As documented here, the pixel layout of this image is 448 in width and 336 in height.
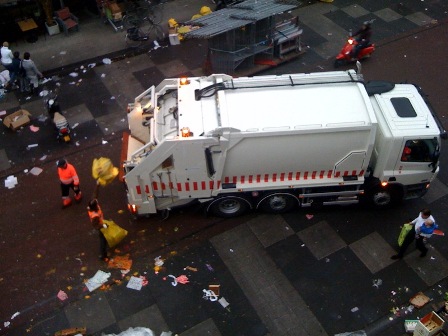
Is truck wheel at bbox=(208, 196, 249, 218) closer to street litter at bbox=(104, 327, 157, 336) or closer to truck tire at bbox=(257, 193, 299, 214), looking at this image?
truck tire at bbox=(257, 193, 299, 214)

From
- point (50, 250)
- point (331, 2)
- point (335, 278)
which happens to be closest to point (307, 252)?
point (335, 278)

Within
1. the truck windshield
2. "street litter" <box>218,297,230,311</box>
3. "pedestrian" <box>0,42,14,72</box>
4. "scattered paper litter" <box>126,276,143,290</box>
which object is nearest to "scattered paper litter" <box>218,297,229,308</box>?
"street litter" <box>218,297,230,311</box>

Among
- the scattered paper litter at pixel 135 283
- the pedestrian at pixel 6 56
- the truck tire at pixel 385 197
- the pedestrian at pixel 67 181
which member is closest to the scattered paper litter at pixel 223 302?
the scattered paper litter at pixel 135 283

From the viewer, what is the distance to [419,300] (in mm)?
8500

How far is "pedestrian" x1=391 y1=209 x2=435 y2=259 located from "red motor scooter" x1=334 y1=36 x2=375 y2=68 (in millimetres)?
6522

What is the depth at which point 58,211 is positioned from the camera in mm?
10172

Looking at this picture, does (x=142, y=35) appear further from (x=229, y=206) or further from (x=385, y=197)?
(x=385, y=197)

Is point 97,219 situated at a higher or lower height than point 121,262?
higher

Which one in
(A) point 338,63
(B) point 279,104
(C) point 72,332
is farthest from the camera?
(A) point 338,63

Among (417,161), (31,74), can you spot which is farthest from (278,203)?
(31,74)

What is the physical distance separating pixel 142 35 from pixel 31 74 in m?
3.87

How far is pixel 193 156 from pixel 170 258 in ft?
7.29

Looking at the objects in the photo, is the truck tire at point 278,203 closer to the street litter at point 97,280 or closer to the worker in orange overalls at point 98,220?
the worker in orange overalls at point 98,220

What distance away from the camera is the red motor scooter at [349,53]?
1362 cm
